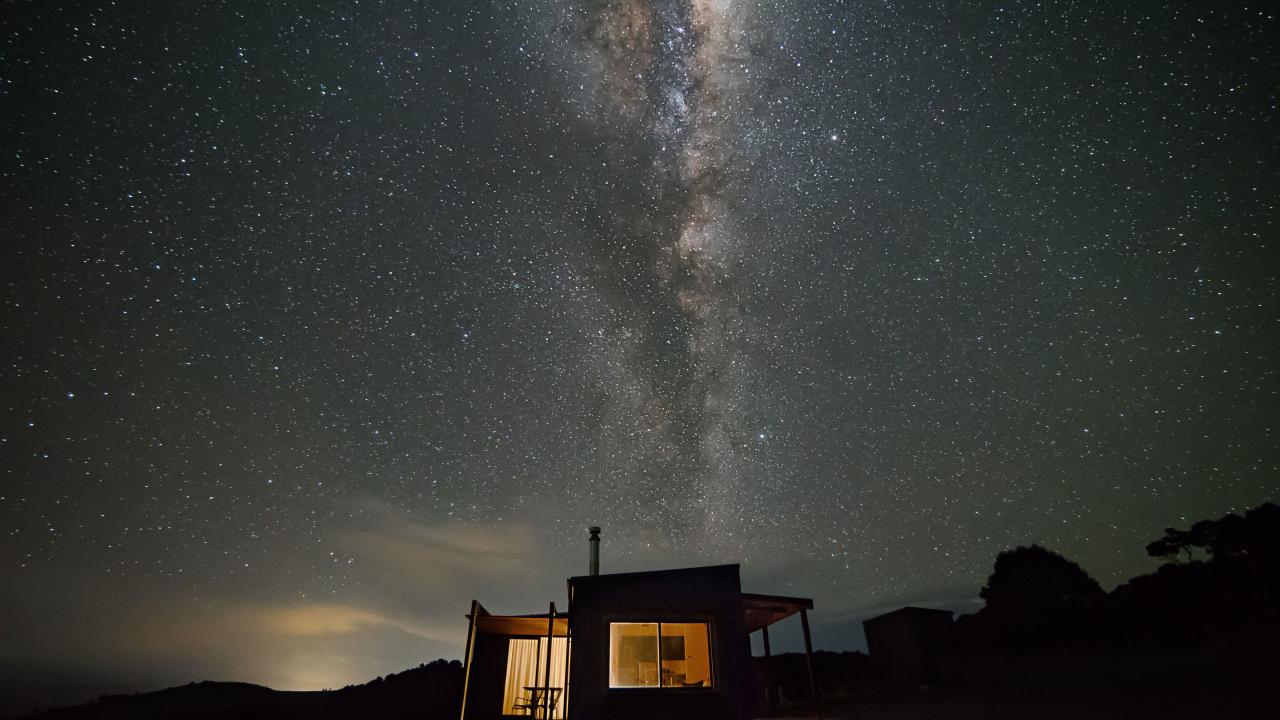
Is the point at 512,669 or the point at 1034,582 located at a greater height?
the point at 1034,582

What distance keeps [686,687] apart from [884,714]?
353 centimetres

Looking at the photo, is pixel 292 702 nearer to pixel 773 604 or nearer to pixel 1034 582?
pixel 773 604

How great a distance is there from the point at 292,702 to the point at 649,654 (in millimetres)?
45121

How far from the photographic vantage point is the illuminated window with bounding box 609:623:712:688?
1056 centimetres

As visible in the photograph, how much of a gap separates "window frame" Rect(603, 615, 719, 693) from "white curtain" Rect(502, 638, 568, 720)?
12.9ft

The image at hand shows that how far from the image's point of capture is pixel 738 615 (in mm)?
10836

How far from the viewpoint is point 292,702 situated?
135 ft

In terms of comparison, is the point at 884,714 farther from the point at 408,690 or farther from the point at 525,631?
the point at 408,690

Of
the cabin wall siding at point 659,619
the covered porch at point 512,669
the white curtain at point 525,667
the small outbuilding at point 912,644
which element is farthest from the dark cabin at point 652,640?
the small outbuilding at point 912,644

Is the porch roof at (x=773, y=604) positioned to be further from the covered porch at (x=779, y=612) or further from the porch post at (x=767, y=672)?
the porch post at (x=767, y=672)

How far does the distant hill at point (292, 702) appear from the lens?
3105 centimetres

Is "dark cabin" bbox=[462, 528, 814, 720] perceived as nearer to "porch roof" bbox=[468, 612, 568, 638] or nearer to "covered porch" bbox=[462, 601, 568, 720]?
"porch roof" bbox=[468, 612, 568, 638]

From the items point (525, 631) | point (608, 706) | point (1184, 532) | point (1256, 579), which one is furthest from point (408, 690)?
point (1184, 532)

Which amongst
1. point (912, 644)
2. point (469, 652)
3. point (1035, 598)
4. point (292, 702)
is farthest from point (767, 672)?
point (292, 702)
